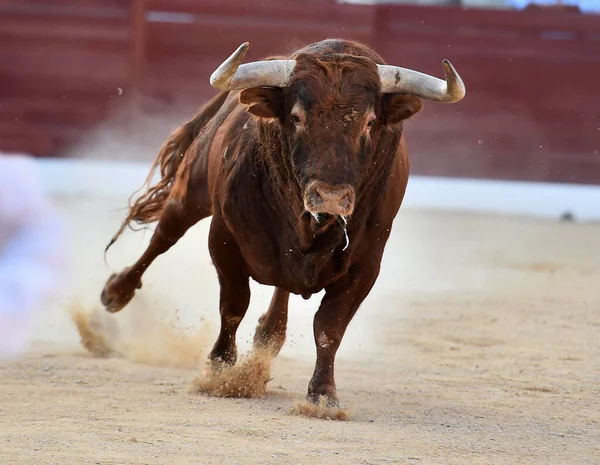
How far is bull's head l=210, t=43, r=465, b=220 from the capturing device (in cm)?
312

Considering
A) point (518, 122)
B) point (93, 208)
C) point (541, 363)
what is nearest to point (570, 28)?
point (518, 122)

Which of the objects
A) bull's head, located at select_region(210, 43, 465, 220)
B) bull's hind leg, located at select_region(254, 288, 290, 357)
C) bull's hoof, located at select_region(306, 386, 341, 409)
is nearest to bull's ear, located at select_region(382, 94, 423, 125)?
bull's head, located at select_region(210, 43, 465, 220)

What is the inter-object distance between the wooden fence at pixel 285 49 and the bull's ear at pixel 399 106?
19.4 ft

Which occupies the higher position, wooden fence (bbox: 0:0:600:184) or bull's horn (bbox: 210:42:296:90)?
bull's horn (bbox: 210:42:296:90)

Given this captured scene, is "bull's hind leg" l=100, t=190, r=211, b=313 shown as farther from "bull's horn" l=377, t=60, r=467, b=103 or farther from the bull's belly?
"bull's horn" l=377, t=60, r=467, b=103

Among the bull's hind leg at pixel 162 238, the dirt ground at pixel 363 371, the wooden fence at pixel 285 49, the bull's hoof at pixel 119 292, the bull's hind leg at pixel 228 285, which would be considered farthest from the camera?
the wooden fence at pixel 285 49

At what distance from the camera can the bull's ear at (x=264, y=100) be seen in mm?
3365

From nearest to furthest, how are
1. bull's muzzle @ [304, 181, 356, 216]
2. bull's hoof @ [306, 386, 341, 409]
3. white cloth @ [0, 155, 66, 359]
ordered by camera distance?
1. bull's muzzle @ [304, 181, 356, 216]
2. bull's hoof @ [306, 386, 341, 409]
3. white cloth @ [0, 155, 66, 359]

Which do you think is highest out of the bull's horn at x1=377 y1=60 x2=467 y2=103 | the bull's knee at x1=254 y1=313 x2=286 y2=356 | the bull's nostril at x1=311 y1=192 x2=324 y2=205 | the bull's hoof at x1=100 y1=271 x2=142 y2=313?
the bull's horn at x1=377 y1=60 x2=467 y2=103

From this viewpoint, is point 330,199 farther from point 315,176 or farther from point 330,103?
point 330,103

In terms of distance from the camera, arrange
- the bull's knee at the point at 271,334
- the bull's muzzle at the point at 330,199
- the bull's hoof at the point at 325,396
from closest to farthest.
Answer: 1. the bull's muzzle at the point at 330,199
2. the bull's hoof at the point at 325,396
3. the bull's knee at the point at 271,334

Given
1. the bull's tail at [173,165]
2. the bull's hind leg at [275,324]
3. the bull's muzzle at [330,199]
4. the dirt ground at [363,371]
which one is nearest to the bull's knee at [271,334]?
the bull's hind leg at [275,324]

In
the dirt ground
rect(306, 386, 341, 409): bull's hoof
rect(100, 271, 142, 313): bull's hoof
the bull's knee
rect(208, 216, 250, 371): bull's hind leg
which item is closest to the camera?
the dirt ground

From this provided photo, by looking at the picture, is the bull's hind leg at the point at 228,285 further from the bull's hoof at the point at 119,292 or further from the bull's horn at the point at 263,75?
the bull's hoof at the point at 119,292
